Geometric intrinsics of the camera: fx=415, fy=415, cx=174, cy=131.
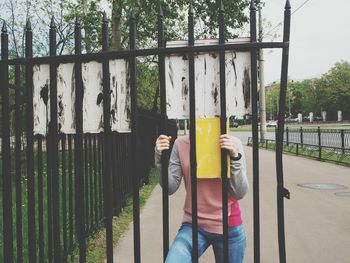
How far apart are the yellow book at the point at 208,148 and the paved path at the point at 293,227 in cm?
253

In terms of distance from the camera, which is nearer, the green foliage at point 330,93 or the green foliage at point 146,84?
the green foliage at point 146,84

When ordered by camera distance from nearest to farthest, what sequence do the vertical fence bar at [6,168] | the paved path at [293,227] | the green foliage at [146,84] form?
the vertical fence bar at [6,168]
the paved path at [293,227]
the green foliage at [146,84]

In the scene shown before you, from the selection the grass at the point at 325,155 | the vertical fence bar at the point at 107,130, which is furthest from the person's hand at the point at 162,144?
the grass at the point at 325,155

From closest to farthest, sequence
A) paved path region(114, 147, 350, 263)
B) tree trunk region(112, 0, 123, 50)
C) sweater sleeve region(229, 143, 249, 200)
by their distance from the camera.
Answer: sweater sleeve region(229, 143, 249, 200)
paved path region(114, 147, 350, 263)
tree trunk region(112, 0, 123, 50)

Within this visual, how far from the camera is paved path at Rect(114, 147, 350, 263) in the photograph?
4.77 metres

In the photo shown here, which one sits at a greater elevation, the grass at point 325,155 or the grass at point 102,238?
the grass at point 325,155

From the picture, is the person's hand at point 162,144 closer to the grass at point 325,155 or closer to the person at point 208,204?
the person at point 208,204

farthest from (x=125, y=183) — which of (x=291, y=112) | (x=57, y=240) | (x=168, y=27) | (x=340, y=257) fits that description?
(x=291, y=112)

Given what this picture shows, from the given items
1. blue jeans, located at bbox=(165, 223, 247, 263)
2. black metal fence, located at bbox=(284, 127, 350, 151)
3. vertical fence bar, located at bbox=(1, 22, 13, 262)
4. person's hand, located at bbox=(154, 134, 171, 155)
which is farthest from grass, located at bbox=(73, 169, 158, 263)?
black metal fence, located at bbox=(284, 127, 350, 151)

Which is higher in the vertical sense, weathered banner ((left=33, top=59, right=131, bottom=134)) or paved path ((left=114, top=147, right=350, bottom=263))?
weathered banner ((left=33, top=59, right=131, bottom=134))

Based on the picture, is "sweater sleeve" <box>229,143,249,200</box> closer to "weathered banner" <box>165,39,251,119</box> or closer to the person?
the person

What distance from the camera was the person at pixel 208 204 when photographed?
7.97 ft

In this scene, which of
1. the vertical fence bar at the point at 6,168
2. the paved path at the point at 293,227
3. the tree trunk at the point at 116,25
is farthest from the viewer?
the tree trunk at the point at 116,25

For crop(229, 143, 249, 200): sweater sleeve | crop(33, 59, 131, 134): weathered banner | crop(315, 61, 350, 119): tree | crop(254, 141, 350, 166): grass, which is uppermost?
crop(315, 61, 350, 119): tree
